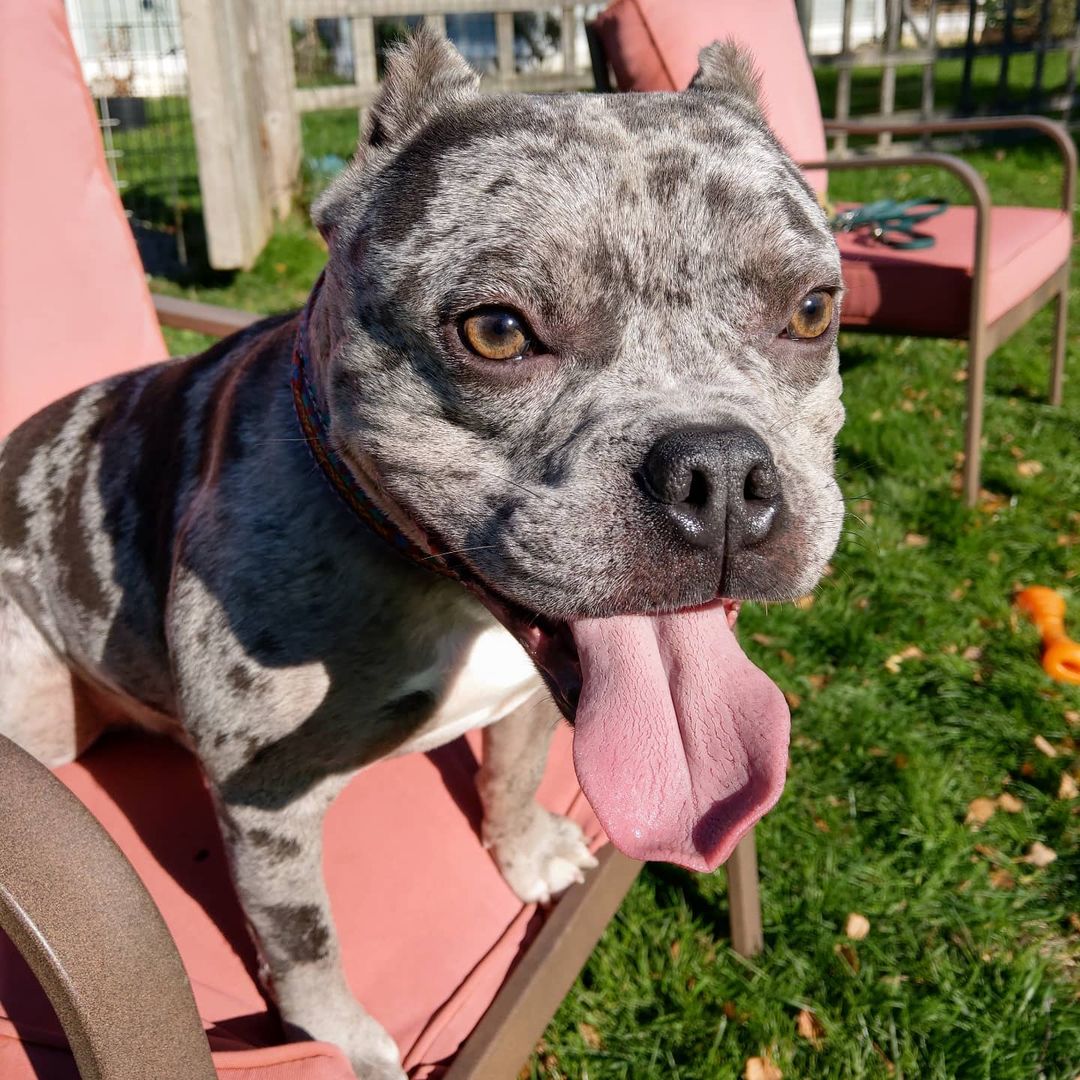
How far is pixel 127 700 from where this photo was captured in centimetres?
235

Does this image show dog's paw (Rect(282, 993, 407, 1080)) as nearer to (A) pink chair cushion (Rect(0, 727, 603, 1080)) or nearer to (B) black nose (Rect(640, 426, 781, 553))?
(A) pink chair cushion (Rect(0, 727, 603, 1080))

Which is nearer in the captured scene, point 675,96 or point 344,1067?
point 344,1067

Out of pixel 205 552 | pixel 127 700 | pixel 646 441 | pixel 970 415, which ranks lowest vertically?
pixel 970 415

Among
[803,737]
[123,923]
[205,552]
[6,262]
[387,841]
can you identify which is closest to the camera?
[123,923]

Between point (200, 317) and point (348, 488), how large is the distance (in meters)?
1.81

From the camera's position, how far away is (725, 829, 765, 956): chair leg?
269 cm

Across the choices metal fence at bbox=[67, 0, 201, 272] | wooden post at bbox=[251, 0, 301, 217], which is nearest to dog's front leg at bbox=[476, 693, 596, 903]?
metal fence at bbox=[67, 0, 201, 272]

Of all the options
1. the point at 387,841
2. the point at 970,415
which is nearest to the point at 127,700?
the point at 387,841

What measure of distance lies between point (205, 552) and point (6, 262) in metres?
1.58

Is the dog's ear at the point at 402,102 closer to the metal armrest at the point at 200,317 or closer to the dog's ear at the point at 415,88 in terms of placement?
the dog's ear at the point at 415,88

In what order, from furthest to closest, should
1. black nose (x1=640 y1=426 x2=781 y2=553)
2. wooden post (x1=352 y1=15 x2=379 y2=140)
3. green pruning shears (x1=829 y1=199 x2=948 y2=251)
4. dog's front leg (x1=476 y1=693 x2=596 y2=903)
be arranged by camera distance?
1. wooden post (x1=352 y1=15 x2=379 y2=140)
2. green pruning shears (x1=829 y1=199 x2=948 y2=251)
3. dog's front leg (x1=476 y1=693 x2=596 y2=903)
4. black nose (x1=640 y1=426 x2=781 y2=553)

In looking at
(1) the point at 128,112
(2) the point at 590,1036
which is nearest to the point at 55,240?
(2) the point at 590,1036

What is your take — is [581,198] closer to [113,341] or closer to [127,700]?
[127,700]

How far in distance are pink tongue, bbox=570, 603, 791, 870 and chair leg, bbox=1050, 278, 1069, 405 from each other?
16.3 ft
